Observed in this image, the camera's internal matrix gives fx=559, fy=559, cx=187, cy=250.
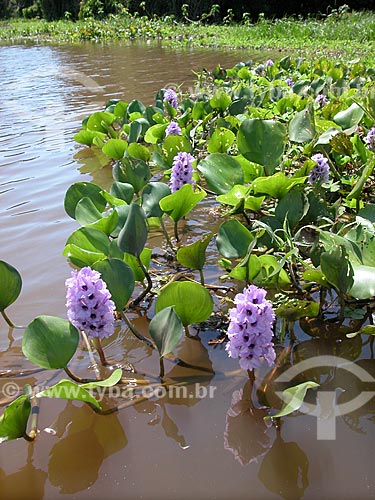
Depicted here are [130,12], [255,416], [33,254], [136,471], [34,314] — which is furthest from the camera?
[130,12]

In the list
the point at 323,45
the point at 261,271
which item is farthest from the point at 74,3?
the point at 261,271

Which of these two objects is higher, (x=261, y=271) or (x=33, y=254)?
(x=261, y=271)

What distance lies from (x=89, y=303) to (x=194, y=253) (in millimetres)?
491

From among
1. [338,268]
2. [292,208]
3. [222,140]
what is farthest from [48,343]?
[222,140]

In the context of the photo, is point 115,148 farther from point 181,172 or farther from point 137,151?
point 181,172

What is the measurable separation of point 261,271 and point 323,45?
10555 mm

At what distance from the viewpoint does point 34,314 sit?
203 centimetres

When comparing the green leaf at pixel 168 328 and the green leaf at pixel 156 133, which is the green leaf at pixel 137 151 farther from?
the green leaf at pixel 168 328

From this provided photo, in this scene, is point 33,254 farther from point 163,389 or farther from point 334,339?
point 334,339

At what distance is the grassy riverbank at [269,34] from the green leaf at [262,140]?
6.76 metres

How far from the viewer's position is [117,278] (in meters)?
1.66

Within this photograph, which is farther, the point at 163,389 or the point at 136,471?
the point at 163,389

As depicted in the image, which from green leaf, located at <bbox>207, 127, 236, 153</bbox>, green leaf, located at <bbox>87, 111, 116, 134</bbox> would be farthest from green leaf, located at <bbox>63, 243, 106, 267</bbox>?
green leaf, located at <bbox>87, 111, 116, 134</bbox>

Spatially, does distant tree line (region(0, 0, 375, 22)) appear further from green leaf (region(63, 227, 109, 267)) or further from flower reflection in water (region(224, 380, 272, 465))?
flower reflection in water (region(224, 380, 272, 465))
